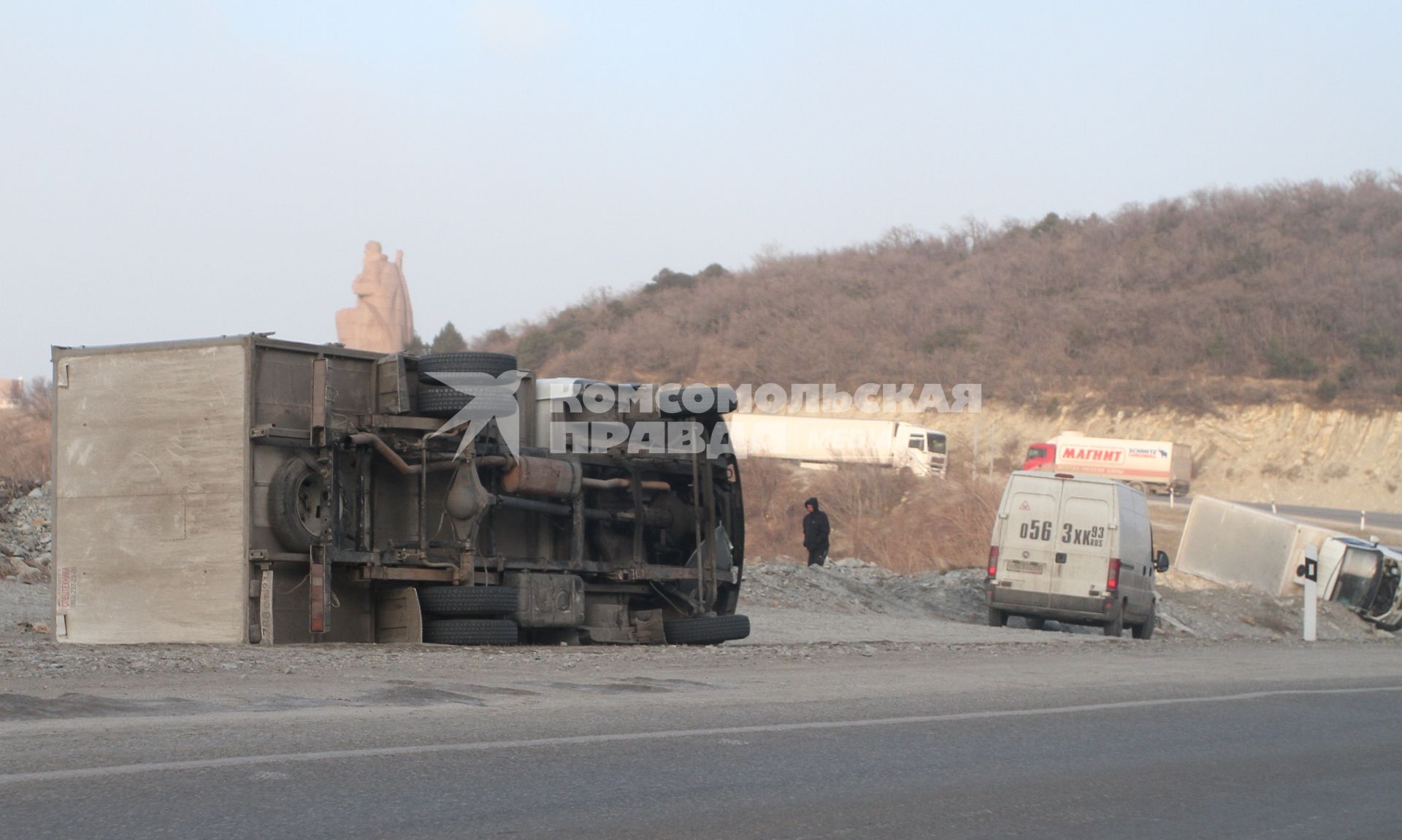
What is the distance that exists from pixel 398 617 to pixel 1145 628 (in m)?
14.0

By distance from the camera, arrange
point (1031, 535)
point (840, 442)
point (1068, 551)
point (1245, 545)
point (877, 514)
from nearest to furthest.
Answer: point (1068, 551) < point (1031, 535) < point (1245, 545) < point (877, 514) < point (840, 442)

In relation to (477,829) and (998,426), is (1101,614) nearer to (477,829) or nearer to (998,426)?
(477,829)

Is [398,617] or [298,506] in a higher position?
[298,506]

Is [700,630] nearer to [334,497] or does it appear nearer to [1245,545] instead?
[334,497]

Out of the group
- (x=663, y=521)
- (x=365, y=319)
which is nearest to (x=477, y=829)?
(x=663, y=521)

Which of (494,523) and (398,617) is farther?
(494,523)

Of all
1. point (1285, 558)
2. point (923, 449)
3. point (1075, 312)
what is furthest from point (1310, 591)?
point (1075, 312)

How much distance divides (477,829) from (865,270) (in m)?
87.0

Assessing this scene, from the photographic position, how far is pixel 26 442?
49062mm

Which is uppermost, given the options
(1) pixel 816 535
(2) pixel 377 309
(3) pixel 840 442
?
(2) pixel 377 309

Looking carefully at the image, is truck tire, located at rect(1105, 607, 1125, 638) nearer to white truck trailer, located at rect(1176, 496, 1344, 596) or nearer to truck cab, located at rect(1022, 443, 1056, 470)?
white truck trailer, located at rect(1176, 496, 1344, 596)

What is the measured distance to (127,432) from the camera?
11.2 meters

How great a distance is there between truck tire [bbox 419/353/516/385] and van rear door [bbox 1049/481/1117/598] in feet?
36.1

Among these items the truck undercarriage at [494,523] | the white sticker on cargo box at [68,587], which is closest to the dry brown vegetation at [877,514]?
the truck undercarriage at [494,523]
